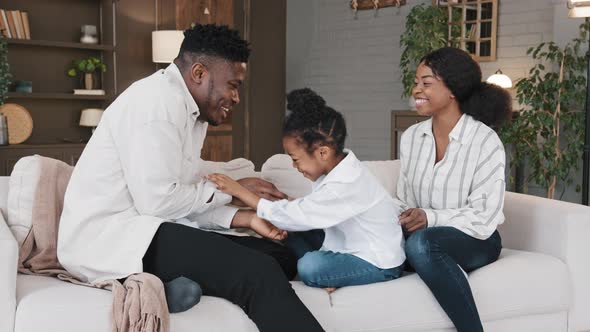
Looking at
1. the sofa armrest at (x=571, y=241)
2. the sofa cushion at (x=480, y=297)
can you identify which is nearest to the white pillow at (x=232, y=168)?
the sofa cushion at (x=480, y=297)

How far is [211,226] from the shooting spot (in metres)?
2.53

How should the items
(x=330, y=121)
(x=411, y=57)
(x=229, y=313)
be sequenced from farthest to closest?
(x=411, y=57) < (x=330, y=121) < (x=229, y=313)

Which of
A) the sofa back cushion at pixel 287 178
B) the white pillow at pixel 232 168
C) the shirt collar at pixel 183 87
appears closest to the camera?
the shirt collar at pixel 183 87

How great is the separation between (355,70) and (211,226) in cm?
549

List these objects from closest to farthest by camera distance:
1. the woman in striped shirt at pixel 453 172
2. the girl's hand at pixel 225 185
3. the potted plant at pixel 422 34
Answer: the girl's hand at pixel 225 185 < the woman in striped shirt at pixel 453 172 < the potted plant at pixel 422 34

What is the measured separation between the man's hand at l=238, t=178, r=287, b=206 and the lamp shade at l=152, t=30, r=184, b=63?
4.14m

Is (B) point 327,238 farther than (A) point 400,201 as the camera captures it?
No

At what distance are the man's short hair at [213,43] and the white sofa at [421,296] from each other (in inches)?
29.7

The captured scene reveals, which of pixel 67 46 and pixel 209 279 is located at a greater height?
pixel 67 46

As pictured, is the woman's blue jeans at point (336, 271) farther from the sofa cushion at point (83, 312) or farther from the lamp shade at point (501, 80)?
the lamp shade at point (501, 80)

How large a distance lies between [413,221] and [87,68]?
429 centimetres

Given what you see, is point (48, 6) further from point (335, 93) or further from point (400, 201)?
point (400, 201)

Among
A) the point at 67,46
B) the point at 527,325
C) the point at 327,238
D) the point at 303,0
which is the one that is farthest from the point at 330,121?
the point at 303,0

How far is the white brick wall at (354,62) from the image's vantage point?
24.6 feet
